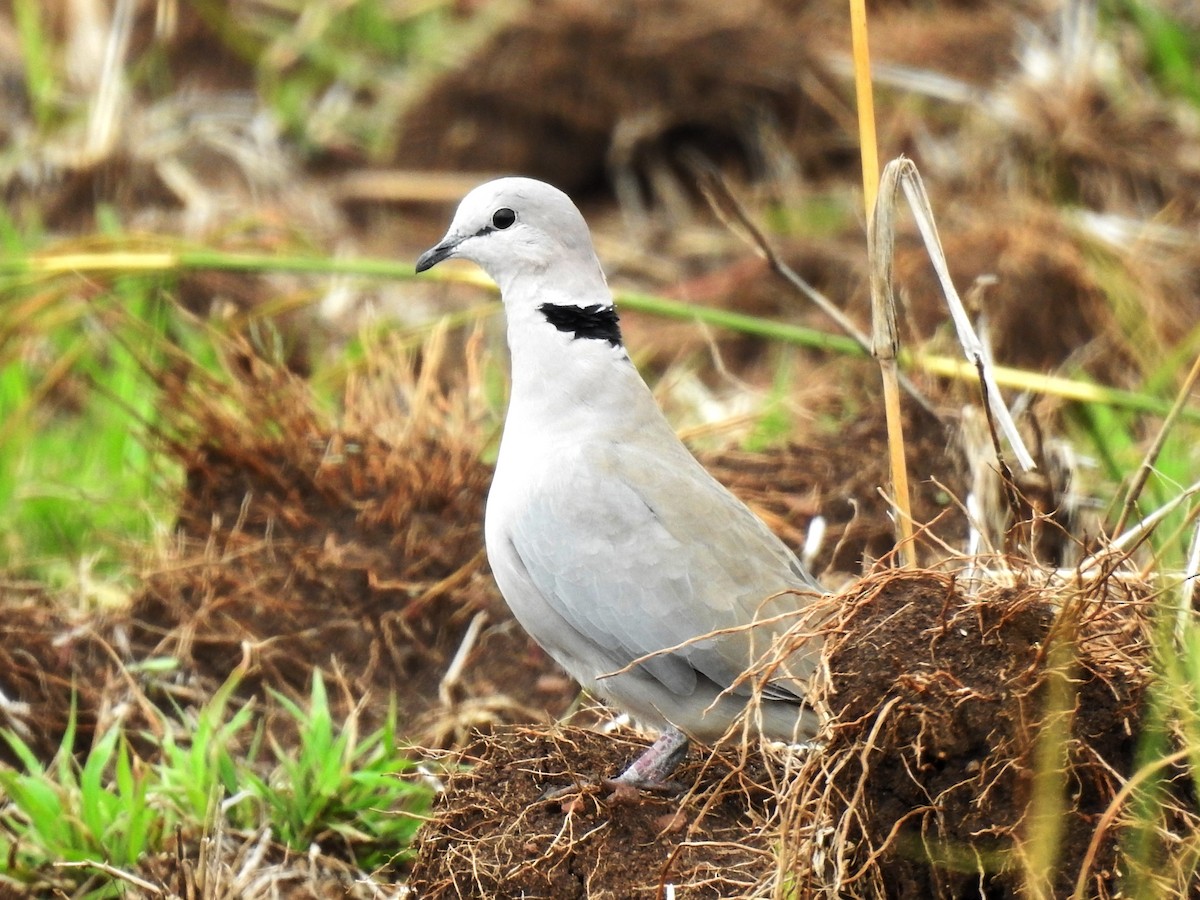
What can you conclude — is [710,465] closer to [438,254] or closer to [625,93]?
[438,254]

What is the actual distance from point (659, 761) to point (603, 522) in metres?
0.52

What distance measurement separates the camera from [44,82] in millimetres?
8266

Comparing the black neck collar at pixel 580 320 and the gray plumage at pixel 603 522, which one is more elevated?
the black neck collar at pixel 580 320

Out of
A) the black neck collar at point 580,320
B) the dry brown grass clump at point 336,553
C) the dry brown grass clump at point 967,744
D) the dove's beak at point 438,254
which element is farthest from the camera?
the dry brown grass clump at point 336,553

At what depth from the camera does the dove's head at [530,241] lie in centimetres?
367

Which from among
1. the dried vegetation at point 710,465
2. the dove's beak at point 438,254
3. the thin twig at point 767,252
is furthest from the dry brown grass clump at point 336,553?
the thin twig at point 767,252

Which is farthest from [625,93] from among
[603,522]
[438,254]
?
[603,522]

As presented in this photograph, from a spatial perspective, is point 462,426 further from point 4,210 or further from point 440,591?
point 4,210

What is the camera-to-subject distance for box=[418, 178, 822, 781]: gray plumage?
10.9ft

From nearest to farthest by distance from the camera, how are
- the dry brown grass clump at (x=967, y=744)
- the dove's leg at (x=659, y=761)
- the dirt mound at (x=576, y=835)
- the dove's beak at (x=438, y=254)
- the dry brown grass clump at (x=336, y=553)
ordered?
1. the dry brown grass clump at (x=967, y=744)
2. the dirt mound at (x=576, y=835)
3. the dove's leg at (x=659, y=761)
4. the dove's beak at (x=438, y=254)
5. the dry brown grass clump at (x=336, y=553)

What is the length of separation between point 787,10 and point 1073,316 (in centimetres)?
297

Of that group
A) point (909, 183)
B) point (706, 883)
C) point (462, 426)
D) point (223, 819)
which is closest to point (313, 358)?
point (462, 426)

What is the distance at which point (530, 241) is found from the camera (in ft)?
12.1

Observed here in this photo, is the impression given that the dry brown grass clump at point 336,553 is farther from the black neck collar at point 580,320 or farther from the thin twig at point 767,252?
the thin twig at point 767,252
